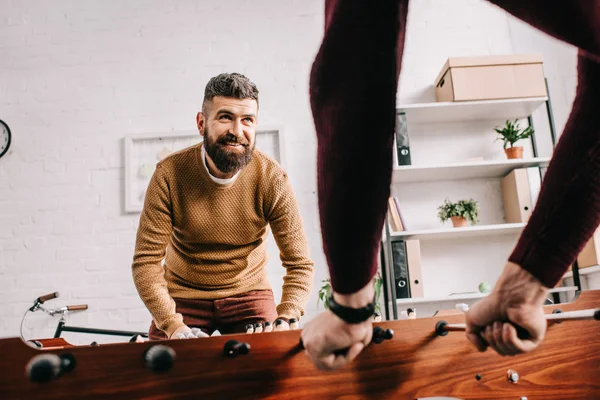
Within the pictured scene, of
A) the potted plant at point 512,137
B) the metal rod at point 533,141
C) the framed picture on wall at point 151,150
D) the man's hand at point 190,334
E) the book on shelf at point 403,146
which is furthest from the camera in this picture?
the metal rod at point 533,141

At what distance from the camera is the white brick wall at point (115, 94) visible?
3326 mm

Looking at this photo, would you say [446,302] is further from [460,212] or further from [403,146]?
[403,146]

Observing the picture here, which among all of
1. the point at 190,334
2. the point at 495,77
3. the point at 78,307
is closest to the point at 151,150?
the point at 78,307

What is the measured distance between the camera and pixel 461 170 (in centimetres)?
329

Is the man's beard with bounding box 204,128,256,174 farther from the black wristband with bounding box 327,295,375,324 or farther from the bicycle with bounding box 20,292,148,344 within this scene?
the black wristband with bounding box 327,295,375,324

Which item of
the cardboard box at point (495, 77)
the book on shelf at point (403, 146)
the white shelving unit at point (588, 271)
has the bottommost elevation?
the white shelving unit at point (588, 271)

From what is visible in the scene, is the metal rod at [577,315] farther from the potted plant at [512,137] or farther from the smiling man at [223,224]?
the potted plant at [512,137]

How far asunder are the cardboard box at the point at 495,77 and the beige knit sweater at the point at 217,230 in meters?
1.51

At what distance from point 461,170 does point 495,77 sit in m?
0.59

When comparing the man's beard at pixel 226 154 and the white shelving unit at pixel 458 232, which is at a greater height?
the man's beard at pixel 226 154

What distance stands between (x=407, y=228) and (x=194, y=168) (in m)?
1.56

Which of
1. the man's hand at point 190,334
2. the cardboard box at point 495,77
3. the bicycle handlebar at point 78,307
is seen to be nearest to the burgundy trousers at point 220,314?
the man's hand at point 190,334

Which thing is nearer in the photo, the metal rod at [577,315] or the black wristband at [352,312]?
the black wristband at [352,312]

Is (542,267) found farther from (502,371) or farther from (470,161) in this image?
(470,161)
